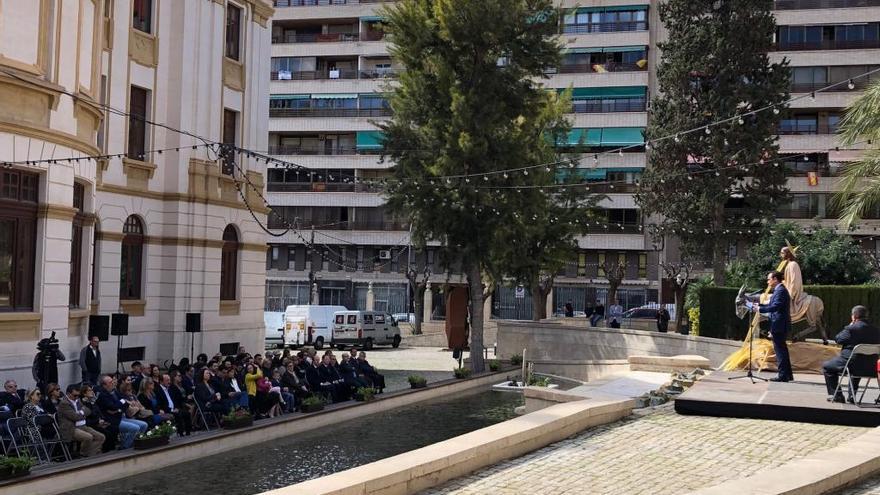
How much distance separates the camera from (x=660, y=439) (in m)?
12.4

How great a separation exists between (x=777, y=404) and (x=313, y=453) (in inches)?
316

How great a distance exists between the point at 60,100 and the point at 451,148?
46.5 feet

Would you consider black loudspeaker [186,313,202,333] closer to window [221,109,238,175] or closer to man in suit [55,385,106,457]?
window [221,109,238,175]

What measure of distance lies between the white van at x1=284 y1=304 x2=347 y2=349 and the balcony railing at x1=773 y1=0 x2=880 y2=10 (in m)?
31.9

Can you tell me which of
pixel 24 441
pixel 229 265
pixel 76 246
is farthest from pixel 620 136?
pixel 24 441

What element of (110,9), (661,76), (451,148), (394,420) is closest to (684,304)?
(661,76)

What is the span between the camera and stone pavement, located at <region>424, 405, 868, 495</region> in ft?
32.7

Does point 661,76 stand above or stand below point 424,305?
above

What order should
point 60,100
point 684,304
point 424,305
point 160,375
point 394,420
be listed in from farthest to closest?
1. point 424,305
2. point 684,304
3. point 394,420
4. point 60,100
5. point 160,375

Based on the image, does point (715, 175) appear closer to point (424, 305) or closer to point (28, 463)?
point (424, 305)

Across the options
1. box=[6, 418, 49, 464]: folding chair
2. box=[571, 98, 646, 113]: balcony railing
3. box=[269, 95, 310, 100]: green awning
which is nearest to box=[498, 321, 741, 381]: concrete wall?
box=[6, 418, 49, 464]: folding chair

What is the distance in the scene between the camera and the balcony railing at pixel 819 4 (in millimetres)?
55531

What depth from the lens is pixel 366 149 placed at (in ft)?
206

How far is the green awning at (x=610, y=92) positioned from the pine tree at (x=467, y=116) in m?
27.5
